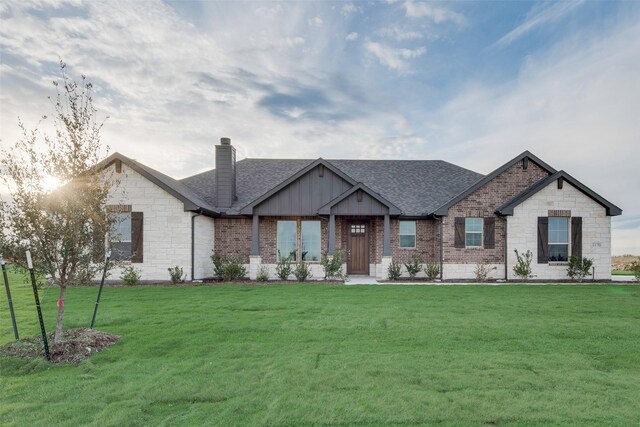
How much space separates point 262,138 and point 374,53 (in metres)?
8.06

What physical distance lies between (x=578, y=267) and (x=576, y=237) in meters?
1.32

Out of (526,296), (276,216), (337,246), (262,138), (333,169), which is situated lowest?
(526,296)

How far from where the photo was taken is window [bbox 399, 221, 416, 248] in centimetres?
1830

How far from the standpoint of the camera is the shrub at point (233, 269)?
54.1ft

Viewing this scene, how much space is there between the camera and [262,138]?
20797 mm

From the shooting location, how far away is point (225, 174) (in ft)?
62.5

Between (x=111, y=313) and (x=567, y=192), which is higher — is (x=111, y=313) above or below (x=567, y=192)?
below

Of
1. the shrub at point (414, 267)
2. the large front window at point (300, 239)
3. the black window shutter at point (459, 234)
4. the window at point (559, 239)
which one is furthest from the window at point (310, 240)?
the window at point (559, 239)

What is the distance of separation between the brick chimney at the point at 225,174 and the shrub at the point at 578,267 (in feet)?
52.3

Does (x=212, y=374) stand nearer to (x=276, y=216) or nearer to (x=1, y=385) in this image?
(x=1, y=385)

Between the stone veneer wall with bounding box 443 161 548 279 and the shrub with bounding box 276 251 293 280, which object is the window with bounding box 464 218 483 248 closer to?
the stone veneer wall with bounding box 443 161 548 279

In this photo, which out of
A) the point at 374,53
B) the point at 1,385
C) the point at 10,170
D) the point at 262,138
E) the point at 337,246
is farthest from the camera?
the point at 262,138

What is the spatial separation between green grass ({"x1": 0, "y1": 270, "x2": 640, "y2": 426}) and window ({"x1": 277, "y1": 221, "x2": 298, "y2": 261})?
7839mm

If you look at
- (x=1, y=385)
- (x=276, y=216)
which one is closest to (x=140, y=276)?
(x=276, y=216)
